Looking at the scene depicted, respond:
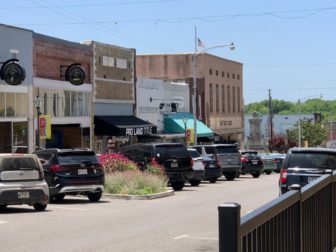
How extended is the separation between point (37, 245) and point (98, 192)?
10274mm

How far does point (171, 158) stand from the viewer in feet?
93.0

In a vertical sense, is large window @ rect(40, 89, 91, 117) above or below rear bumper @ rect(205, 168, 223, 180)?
above

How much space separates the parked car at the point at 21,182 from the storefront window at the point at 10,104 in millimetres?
17284

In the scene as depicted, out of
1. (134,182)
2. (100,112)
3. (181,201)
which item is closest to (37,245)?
(181,201)

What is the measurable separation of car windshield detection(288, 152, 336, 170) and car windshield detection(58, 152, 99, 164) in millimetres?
7900

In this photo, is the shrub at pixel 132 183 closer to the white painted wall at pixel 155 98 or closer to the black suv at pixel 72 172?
the black suv at pixel 72 172

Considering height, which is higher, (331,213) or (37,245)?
(331,213)

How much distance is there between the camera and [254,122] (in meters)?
89.2

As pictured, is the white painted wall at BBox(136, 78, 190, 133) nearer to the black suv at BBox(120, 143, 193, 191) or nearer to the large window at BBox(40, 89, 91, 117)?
the large window at BBox(40, 89, 91, 117)

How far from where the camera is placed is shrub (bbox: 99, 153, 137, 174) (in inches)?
1075

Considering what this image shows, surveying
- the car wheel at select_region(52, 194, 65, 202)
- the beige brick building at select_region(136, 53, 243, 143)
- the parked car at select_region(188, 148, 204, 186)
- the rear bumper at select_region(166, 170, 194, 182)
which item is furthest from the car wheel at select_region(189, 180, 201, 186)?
the beige brick building at select_region(136, 53, 243, 143)

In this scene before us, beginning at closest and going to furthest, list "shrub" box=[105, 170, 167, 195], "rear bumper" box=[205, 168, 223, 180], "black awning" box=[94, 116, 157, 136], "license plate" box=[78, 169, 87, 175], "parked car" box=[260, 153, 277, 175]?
"license plate" box=[78, 169, 87, 175] < "shrub" box=[105, 170, 167, 195] < "rear bumper" box=[205, 168, 223, 180] < "black awning" box=[94, 116, 157, 136] < "parked car" box=[260, 153, 277, 175]

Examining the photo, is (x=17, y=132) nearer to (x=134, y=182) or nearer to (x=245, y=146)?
(x=134, y=182)

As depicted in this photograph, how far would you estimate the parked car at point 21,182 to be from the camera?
17.7 metres
